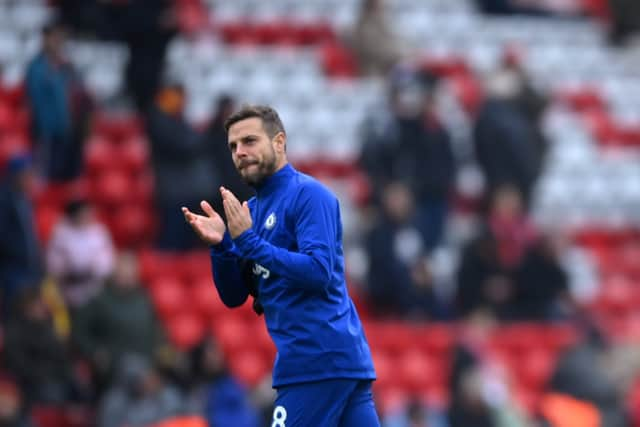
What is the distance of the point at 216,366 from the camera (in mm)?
10555

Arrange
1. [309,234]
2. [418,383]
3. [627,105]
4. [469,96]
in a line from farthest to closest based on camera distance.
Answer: [627,105]
[469,96]
[418,383]
[309,234]

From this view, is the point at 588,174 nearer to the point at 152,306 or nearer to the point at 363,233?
the point at 363,233

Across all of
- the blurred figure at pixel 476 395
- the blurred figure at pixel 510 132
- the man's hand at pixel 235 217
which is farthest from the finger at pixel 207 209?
the blurred figure at pixel 510 132

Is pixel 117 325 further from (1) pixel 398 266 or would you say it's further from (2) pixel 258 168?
(2) pixel 258 168

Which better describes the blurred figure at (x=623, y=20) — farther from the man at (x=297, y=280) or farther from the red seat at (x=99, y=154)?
the man at (x=297, y=280)

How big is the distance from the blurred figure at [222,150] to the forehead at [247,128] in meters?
6.49

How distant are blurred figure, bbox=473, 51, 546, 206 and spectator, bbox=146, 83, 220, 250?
9.95ft

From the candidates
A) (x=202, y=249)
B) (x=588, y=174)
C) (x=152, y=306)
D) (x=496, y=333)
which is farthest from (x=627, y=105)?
(x=152, y=306)

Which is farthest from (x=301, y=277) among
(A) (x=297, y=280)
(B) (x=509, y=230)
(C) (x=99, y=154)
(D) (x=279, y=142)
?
(B) (x=509, y=230)

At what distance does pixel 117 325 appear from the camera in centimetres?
1080

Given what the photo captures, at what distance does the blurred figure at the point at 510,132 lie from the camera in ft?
45.1

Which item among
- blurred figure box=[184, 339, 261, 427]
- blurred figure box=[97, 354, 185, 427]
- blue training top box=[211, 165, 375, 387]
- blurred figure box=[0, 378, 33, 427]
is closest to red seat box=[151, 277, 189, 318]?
blurred figure box=[184, 339, 261, 427]

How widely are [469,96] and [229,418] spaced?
6.20 m

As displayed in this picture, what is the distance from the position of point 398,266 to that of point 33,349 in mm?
3640
